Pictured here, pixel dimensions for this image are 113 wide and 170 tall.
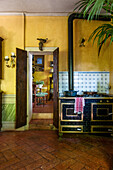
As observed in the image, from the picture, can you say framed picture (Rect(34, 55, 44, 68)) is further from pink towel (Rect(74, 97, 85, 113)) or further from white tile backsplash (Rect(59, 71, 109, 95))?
pink towel (Rect(74, 97, 85, 113))

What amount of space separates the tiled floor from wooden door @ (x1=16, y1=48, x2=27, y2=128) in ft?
1.40

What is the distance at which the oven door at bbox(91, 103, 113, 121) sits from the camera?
8.39 feet

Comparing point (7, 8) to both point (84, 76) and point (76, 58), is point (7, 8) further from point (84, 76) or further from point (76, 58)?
point (84, 76)

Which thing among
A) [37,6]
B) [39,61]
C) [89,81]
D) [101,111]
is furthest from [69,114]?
[39,61]

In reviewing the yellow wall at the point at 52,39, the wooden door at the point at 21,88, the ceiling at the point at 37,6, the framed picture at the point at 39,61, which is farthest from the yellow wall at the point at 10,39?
the framed picture at the point at 39,61

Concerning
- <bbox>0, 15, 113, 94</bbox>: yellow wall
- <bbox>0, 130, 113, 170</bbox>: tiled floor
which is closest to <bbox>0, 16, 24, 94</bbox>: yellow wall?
<bbox>0, 15, 113, 94</bbox>: yellow wall

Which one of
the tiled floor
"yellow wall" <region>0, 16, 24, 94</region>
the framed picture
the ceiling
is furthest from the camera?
the framed picture

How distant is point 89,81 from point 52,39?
5.47 feet

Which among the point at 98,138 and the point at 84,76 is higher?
the point at 84,76

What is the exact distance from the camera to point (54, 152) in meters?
2.03

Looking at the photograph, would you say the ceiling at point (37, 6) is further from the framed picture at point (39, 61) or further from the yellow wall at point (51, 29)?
the framed picture at point (39, 61)

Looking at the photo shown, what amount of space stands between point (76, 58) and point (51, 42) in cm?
88

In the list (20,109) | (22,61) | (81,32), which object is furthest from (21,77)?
(81,32)

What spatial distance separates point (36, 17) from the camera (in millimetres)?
3180
